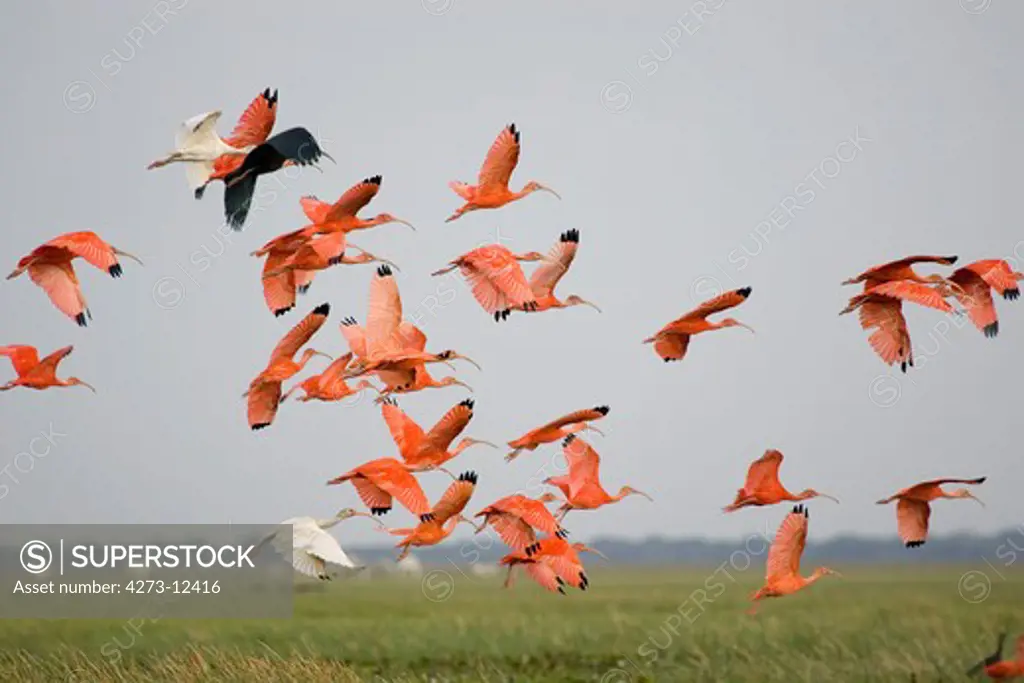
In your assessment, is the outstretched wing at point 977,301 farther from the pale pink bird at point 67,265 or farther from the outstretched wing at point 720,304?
the pale pink bird at point 67,265

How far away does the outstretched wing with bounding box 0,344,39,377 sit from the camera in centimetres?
1337

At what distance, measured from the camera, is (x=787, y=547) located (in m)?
11.7

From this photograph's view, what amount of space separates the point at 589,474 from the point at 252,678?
345 centimetres

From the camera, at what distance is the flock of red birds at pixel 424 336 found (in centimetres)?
1150

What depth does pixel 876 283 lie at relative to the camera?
11.8 m

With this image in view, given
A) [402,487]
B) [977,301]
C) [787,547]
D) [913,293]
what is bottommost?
[787,547]

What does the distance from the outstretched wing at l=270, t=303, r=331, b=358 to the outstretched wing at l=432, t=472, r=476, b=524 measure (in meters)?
2.02

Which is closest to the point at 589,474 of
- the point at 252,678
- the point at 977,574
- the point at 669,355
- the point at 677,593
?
the point at 669,355

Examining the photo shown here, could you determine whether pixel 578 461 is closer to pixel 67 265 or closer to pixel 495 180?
pixel 495 180

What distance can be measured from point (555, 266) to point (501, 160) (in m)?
1.26

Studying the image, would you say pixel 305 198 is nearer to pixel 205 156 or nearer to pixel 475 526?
pixel 205 156

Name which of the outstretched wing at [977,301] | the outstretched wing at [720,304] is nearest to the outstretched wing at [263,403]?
the outstretched wing at [720,304]

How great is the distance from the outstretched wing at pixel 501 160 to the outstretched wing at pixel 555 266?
0.97 m

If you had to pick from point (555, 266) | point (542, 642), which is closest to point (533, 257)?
point (555, 266)
